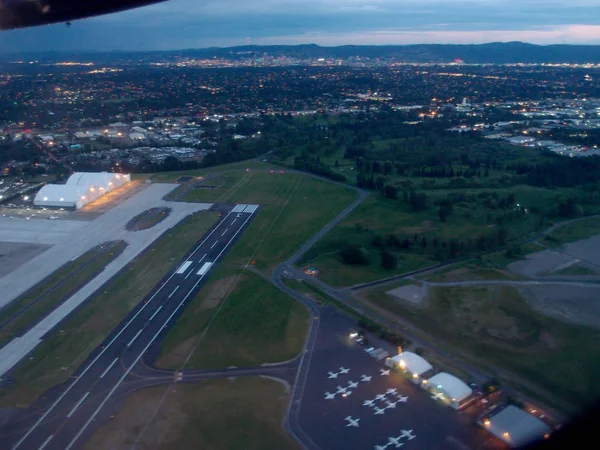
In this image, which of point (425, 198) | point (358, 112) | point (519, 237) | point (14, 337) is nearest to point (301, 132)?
point (358, 112)

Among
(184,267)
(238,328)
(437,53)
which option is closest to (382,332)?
(238,328)

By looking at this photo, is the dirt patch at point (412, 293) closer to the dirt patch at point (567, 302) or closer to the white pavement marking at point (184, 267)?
the dirt patch at point (567, 302)

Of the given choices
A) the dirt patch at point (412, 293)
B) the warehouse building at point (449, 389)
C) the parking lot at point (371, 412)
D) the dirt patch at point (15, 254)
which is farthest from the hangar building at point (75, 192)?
the warehouse building at point (449, 389)

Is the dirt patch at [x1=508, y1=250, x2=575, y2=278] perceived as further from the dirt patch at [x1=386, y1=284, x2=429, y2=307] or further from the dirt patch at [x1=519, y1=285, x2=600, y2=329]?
the dirt patch at [x1=386, y1=284, x2=429, y2=307]

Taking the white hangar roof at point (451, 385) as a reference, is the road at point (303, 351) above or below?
below

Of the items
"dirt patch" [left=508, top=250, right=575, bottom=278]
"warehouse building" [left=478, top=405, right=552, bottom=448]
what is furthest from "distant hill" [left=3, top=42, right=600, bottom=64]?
"warehouse building" [left=478, top=405, right=552, bottom=448]
